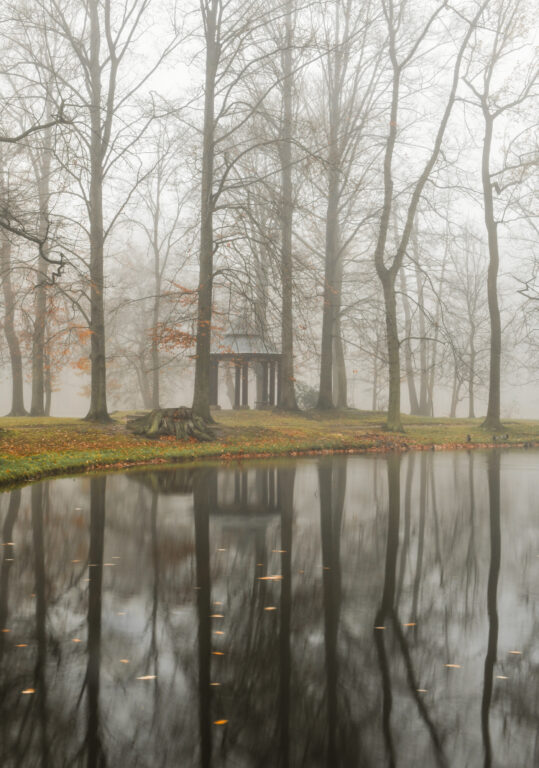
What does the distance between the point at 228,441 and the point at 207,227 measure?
264 inches

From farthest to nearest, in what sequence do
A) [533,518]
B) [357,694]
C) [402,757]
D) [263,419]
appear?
[263,419] < [533,518] < [357,694] < [402,757]

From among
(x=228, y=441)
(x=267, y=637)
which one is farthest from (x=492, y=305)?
(x=267, y=637)

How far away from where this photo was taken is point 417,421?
3169 cm

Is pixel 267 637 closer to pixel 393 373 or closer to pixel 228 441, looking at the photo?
pixel 228 441

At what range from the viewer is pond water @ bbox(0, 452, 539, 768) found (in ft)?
10.5

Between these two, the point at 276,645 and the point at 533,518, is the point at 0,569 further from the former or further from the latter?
the point at 533,518

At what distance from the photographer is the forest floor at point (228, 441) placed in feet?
47.1

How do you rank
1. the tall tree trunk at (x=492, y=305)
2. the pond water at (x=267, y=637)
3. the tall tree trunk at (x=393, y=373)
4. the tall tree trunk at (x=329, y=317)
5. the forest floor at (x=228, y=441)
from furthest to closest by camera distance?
the tall tree trunk at (x=329, y=317), the tall tree trunk at (x=492, y=305), the tall tree trunk at (x=393, y=373), the forest floor at (x=228, y=441), the pond water at (x=267, y=637)

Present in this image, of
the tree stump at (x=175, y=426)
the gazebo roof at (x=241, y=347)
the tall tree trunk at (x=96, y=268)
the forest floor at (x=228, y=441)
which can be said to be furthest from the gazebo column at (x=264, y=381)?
the tree stump at (x=175, y=426)

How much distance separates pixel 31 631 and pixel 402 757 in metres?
2.51

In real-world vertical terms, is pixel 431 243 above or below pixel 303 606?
above

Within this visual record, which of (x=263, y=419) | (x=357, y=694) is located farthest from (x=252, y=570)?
(x=263, y=419)

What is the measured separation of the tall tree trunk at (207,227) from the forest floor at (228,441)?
1418 millimetres

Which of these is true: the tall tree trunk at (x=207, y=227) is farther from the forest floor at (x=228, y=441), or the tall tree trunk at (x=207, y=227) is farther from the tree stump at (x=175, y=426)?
the forest floor at (x=228, y=441)
